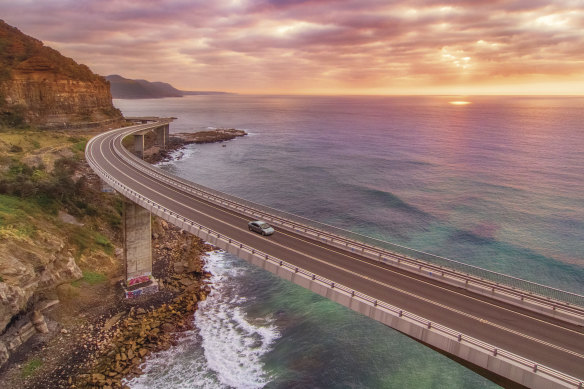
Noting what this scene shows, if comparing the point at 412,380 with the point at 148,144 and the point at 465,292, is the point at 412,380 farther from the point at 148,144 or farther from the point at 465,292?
the point at 148,144

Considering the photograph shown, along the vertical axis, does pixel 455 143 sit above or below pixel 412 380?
above

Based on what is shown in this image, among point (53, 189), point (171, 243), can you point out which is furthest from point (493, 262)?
point (53, 189)

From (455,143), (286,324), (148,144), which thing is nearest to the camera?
(286,324)

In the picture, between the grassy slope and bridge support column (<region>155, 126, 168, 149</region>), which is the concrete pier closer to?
bridge support column (<region>155, 126, 168, 149</region>)

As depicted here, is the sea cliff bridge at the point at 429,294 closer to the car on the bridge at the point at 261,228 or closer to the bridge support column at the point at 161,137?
the car on the bridge at the point at 261,228

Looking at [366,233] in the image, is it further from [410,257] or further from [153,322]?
[153,322]

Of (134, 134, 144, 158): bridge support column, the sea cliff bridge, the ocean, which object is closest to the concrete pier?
the ocean

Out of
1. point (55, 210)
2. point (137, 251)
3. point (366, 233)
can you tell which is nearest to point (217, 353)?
point (137, 251)
